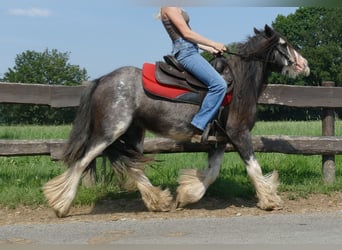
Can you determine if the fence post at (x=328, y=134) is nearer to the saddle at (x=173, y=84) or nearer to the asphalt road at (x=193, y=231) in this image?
the asphalt road at (x=193, y=231)

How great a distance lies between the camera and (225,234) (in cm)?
503

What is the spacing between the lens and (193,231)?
5199 mm

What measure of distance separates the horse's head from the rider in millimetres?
754

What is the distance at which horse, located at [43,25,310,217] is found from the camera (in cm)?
620

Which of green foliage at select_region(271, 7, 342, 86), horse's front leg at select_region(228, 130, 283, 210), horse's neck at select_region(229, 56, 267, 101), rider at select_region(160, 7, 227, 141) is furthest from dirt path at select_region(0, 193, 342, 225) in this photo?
green foliage at select_region(271, 7, 342, 86)

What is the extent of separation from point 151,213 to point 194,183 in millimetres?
625

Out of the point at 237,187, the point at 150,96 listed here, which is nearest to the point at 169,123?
the point at 150,96

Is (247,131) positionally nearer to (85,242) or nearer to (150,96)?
(150,96)

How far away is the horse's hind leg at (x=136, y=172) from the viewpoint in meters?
6.45

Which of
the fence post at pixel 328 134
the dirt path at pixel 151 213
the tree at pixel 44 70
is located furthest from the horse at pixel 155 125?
the tree at pixel 44 70

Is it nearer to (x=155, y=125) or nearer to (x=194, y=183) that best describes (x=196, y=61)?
(x=155, y=125)

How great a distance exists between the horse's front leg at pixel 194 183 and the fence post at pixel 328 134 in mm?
2141

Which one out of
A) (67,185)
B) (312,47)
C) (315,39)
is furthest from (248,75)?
(312,47)

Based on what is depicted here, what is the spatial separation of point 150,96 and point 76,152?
3.53ft
